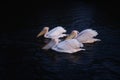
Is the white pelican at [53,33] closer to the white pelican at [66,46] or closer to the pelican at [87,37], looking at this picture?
the pelican at [87,37]

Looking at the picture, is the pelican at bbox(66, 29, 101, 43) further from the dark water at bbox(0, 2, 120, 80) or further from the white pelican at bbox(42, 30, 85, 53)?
the white pelican at bbox(42, 30, 85, 53)

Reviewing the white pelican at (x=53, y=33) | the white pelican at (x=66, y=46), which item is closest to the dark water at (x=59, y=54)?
the white pelican at (x=66, y=46)

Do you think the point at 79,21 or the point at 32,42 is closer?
the point at 32,42

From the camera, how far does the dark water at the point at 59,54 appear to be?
11547 millimetres

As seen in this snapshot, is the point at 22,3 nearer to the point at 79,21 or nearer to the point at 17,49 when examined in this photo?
the point at 79,21

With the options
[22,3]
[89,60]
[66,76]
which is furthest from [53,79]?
[22,3]

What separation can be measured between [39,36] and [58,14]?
4.92 m

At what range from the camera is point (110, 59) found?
12430 mm

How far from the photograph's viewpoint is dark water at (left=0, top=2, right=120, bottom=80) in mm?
11547

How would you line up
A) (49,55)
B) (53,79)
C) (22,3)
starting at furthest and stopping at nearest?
(22,3), (49,55), (53,79)

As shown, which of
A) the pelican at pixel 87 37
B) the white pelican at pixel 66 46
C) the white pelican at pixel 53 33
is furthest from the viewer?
the white pelican at pixel 53 33

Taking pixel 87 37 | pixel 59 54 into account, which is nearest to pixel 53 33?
pixel 87 37

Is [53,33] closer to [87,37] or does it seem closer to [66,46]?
[87,37]

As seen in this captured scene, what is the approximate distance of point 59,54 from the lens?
42.9ft
